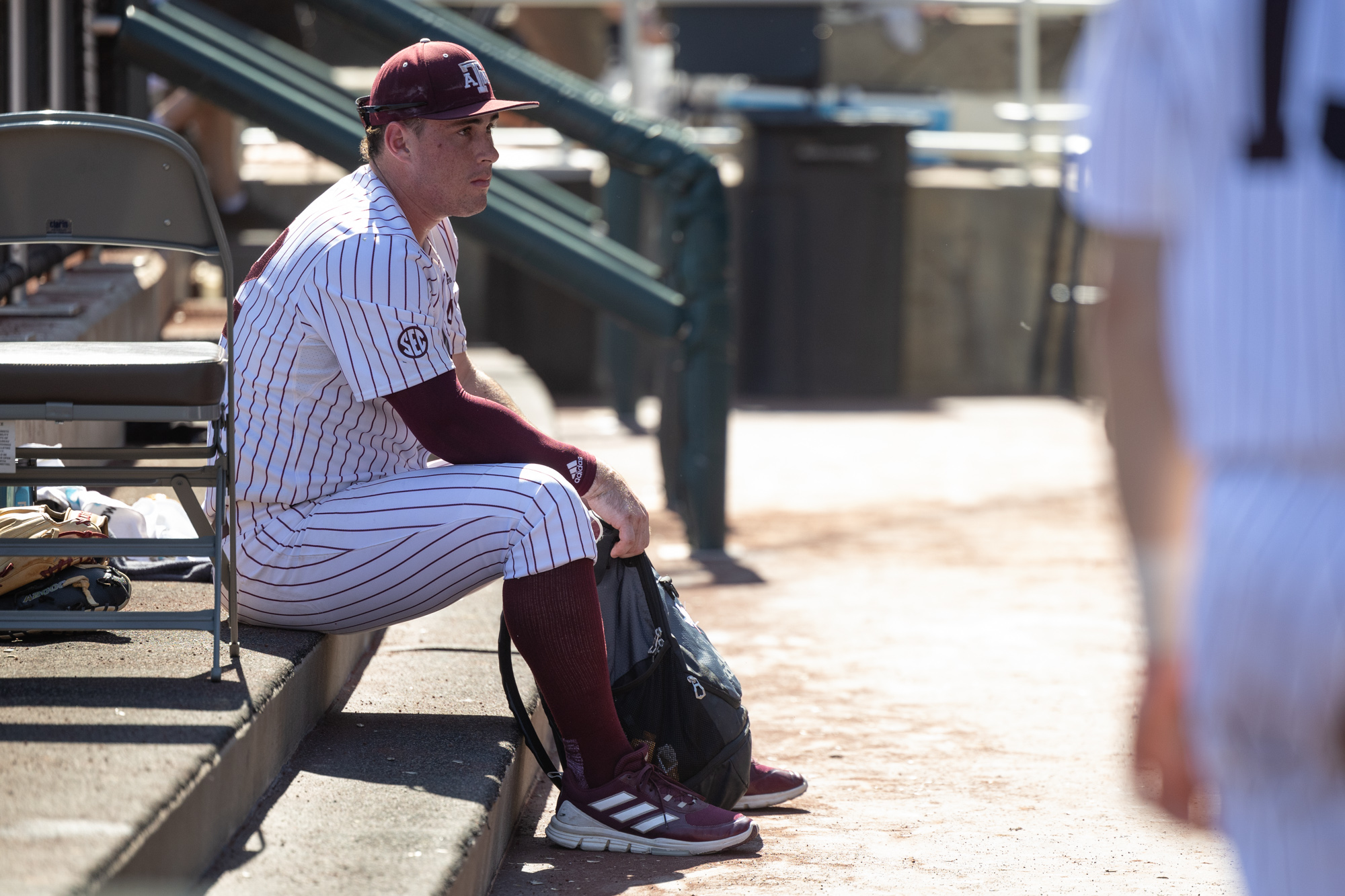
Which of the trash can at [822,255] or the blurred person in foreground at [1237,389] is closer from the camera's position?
the blurred person in foreground at [1237,389]

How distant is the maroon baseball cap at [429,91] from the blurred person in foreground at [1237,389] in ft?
6.48

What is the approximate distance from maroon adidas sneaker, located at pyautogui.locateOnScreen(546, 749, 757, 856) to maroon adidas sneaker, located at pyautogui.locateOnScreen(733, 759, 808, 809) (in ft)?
0.90

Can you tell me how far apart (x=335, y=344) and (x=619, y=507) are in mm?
595

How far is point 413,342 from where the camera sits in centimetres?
276

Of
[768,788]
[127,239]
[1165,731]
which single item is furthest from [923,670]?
[1165,731]

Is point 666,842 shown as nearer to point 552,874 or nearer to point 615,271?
point 552,874

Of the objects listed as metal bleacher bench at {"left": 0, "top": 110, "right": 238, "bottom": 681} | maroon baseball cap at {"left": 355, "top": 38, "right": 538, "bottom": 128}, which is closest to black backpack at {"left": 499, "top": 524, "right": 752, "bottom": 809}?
metal bleacher bench at {"left": 0, "top": 110, "right": 238, "bottom": 681}

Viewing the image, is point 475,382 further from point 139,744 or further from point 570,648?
point 139,744

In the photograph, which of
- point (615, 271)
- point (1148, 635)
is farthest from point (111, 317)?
point (1148, 635)

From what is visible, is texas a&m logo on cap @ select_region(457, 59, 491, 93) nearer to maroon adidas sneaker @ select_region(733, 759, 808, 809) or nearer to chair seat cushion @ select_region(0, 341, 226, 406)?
chair seat cushion @ select_region(0, 341, 226, 406)

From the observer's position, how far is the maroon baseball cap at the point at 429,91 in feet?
9.81

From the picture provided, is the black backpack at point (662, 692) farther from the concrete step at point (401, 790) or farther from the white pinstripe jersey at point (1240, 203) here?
the white pinstripe jersey at point (1240, 203)

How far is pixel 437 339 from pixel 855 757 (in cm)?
146

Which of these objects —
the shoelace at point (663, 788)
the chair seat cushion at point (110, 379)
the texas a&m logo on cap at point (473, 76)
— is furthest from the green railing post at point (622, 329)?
the chair seat cushion at point (110, 379)
